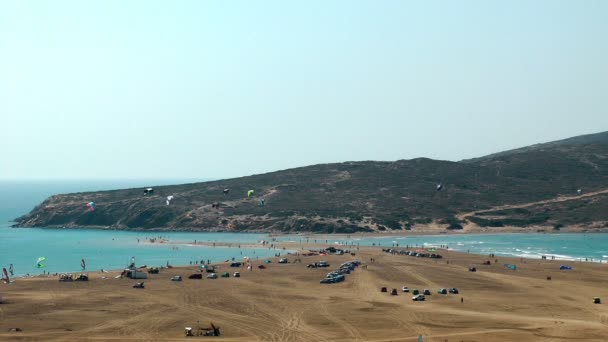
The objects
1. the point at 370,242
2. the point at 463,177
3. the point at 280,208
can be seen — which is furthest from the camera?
the point at 463,177

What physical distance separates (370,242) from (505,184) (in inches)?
2773

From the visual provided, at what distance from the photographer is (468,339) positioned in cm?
4569

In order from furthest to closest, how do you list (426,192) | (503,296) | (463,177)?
(463,177)
(426,192)
(503,296)

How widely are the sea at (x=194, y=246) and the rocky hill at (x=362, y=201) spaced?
893 centimetres

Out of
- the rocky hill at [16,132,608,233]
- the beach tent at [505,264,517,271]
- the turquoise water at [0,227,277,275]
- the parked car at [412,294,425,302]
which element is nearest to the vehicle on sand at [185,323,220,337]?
the parked car at [412,294,425,302]

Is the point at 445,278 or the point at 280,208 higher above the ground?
the point at 280,208

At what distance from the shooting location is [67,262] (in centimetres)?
9750

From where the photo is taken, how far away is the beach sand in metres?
47.9

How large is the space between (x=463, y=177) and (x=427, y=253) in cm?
9202

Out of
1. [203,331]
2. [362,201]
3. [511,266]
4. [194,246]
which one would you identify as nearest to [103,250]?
[194,246]

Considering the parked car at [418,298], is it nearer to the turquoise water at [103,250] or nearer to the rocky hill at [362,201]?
the turquoise water at [103,250]

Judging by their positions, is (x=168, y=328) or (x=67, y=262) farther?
(x=67, y=262)

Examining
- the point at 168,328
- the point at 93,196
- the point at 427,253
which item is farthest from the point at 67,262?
the point at 93,196

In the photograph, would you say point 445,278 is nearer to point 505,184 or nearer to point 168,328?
point 168,328
